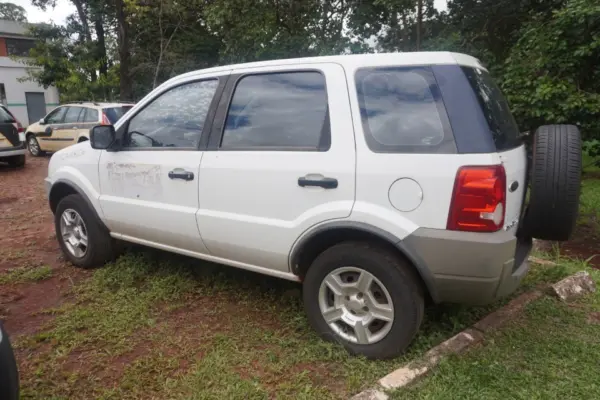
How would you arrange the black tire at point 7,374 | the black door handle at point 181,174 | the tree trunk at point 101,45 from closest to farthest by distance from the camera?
1. the black tire at point 7,374
2. the black door handle at point 181,174
3. the tree trunk at point 101,45

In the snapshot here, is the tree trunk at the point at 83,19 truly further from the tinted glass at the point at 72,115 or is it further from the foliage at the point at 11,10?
the foliage at the point at 11,10

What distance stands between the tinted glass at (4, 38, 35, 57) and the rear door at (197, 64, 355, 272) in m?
32.7

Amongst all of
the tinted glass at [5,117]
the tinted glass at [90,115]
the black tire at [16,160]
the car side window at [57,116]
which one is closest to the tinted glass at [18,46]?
the car side window at [57,116]

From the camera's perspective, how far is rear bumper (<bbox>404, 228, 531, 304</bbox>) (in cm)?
248

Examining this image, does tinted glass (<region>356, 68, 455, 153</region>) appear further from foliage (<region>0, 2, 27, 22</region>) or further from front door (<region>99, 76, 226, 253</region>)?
foliage (<region>0, 2, 27, 22</region>)

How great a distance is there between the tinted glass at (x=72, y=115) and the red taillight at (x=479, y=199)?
1184 centimetres

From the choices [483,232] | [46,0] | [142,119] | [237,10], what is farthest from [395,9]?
[46,0]

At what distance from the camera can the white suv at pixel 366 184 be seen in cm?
252

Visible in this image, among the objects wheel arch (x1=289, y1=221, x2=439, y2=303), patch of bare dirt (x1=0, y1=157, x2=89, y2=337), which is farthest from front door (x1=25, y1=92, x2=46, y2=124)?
wheel arch (x1=289, y1=221, x2=439, y2=303)

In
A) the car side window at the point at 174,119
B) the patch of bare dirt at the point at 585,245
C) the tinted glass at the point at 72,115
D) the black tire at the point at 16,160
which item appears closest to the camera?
the car side window at the point at 174,119

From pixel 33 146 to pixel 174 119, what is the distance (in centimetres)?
1205

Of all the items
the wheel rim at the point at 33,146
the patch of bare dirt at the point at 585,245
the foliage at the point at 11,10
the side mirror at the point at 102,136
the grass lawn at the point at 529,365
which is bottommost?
the patch of bare dirt at the point at 585,245

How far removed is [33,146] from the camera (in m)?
13.7

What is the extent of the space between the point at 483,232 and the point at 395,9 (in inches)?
424
